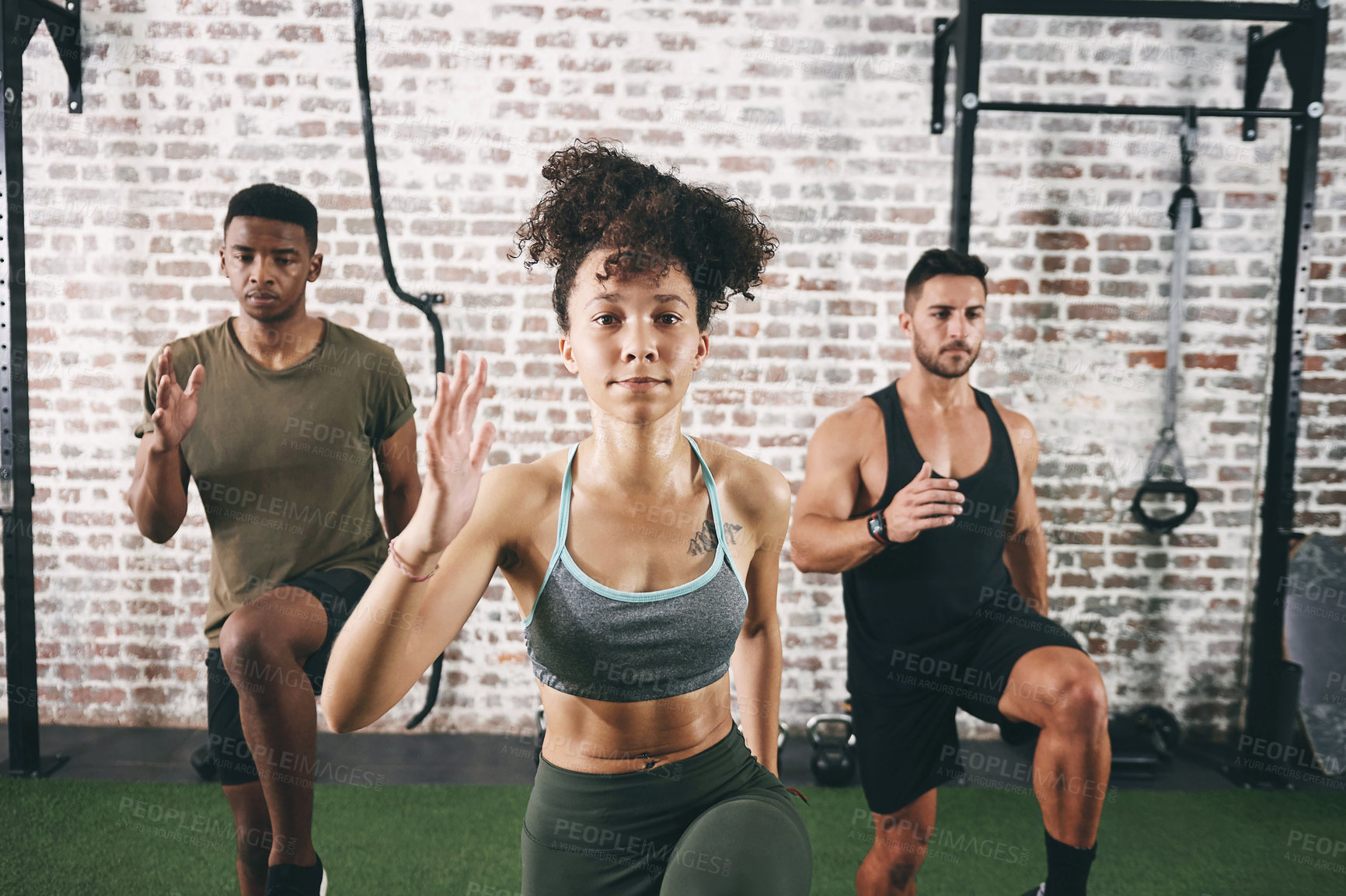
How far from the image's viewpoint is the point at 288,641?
6.37 ft

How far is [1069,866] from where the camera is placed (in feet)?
6.39

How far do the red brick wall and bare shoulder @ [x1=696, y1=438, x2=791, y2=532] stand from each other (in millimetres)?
1639

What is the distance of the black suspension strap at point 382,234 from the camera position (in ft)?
7.48

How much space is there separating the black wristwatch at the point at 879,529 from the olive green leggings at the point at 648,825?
853 millimetres

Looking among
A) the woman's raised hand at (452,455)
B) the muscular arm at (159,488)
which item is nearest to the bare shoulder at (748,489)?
the woman's raised hand at (452,455)

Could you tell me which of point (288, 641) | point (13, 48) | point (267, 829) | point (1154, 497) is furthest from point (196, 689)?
point (1154, 497)

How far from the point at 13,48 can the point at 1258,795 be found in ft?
16.3

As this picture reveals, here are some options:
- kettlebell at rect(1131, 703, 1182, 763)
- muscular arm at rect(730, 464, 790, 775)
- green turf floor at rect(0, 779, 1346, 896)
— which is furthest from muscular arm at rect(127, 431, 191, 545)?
kettlebell at rect(1131, 703, 1182, 763)

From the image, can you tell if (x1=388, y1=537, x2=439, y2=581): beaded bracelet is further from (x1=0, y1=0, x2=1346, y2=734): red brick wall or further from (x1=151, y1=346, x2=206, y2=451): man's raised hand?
(x1=0, y1=0, x2=1346, y2=734): red brick wall

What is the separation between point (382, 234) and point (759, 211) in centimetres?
142

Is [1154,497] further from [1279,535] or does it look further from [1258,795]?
[1258,795]

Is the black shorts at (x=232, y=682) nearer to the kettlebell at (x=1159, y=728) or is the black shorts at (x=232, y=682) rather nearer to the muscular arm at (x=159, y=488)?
the muscular arm at (x=159, y=488)

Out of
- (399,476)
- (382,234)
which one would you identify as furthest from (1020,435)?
(382,234)

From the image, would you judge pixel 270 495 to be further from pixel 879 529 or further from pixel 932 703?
pixel 932 703
